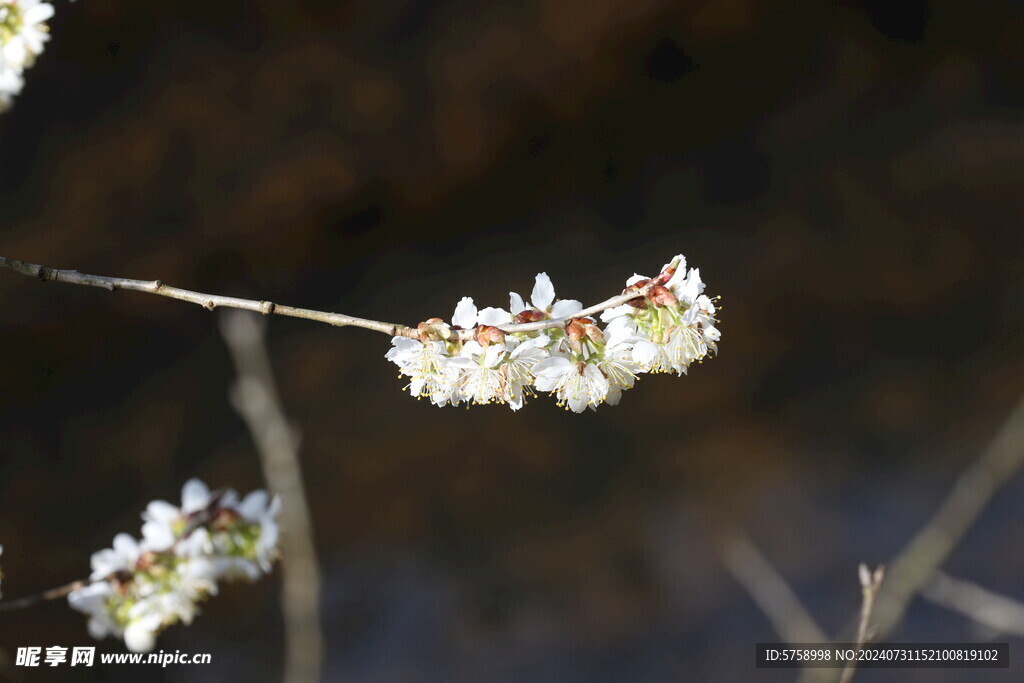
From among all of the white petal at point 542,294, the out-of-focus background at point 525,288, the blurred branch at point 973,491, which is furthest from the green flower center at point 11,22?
the blurred branch at point 973,491

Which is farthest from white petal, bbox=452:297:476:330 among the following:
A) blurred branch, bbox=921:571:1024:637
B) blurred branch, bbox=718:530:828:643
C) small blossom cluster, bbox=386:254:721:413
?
blurred branch, bbox=718:530:828:643

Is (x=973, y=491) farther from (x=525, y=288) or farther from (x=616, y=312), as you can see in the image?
(x=616, y=312)

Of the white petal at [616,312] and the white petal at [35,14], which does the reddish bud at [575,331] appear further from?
the white petal at [35,14]

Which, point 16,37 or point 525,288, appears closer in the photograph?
point 16,37

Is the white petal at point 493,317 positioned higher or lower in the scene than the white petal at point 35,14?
lower

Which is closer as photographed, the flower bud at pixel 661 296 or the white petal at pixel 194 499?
the flower bud at pixel 661 296

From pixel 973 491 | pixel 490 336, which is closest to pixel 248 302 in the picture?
pixel 490 336

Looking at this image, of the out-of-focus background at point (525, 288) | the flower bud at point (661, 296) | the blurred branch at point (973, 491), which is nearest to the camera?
the flower bud at point (661, 296)
